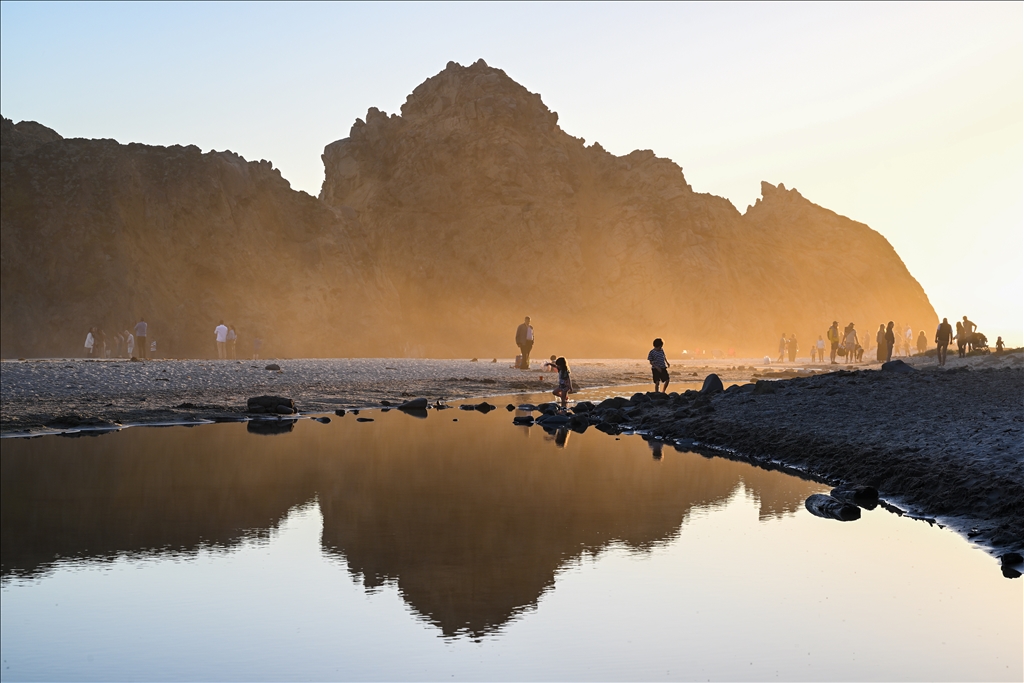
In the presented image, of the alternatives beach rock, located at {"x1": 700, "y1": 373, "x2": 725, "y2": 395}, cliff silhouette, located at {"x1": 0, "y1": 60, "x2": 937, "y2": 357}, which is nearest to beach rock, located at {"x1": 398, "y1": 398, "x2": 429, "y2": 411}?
beach rock, located at {"x1": 700, "y1": 373, "x2": 725, "y2": 395}

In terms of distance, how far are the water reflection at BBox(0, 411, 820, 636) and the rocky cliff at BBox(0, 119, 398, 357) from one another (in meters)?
54.6

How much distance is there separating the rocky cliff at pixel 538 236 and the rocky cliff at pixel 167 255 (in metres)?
19.5

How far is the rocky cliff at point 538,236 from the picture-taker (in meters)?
116

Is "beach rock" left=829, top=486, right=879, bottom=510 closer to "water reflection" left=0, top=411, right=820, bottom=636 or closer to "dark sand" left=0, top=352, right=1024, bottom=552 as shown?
"dark sand" left=0, top=352, right=1024, bottom=552

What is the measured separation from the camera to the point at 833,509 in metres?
14.4

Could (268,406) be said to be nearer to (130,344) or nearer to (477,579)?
(477,579)

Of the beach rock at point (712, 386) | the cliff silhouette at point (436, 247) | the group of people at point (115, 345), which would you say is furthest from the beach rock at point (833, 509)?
the cliff silhouette at point (436, 247)

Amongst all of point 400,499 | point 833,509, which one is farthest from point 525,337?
point 833,509

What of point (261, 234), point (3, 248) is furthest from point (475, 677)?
point (261, 234)

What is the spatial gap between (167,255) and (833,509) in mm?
74131

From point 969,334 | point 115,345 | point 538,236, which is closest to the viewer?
point 969,334

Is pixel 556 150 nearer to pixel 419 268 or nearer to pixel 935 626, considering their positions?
pixel 419 268

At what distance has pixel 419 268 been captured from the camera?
116 m

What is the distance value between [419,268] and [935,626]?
10850 centimetres
